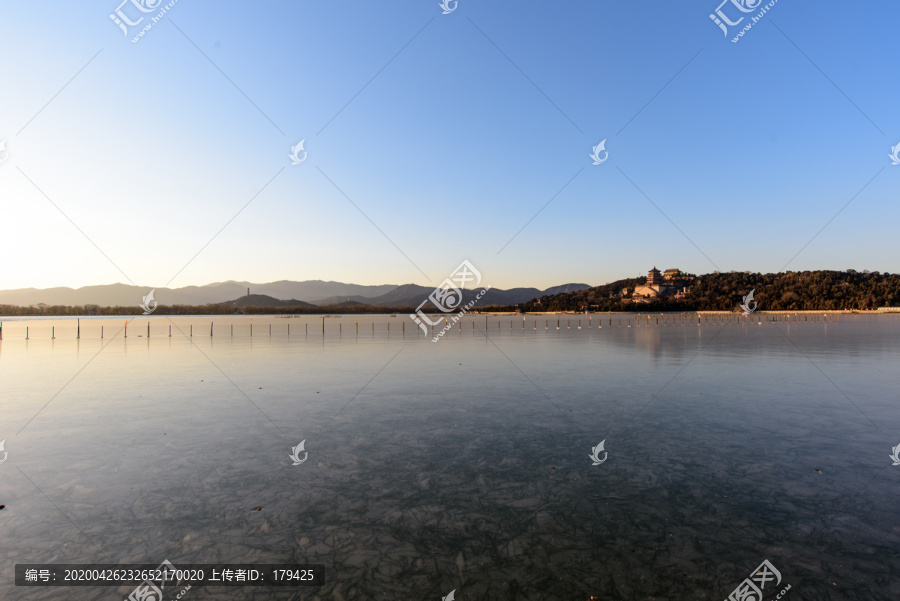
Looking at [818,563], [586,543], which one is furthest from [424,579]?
[818,563]

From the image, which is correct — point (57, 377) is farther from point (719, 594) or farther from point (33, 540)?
point (719, 594)

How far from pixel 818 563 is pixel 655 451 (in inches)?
209

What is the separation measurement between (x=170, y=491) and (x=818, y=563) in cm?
1169

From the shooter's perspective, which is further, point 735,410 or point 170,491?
point 735,410

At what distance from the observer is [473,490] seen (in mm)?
9422

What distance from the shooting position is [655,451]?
12.0 meters

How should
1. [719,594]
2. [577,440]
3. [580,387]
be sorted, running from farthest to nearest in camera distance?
[580,387] < [577,440] < [719,594]

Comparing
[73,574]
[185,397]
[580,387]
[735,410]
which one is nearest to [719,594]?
[73,574]

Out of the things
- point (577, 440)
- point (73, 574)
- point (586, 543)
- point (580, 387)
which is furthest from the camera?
point (580, 387)

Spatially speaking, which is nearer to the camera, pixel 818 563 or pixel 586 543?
pixel 818 563

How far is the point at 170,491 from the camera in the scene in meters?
9.50

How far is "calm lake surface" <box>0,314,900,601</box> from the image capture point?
6.52 metres

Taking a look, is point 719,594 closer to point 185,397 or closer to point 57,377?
point 185,397

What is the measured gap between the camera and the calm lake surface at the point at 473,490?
6523 mm
